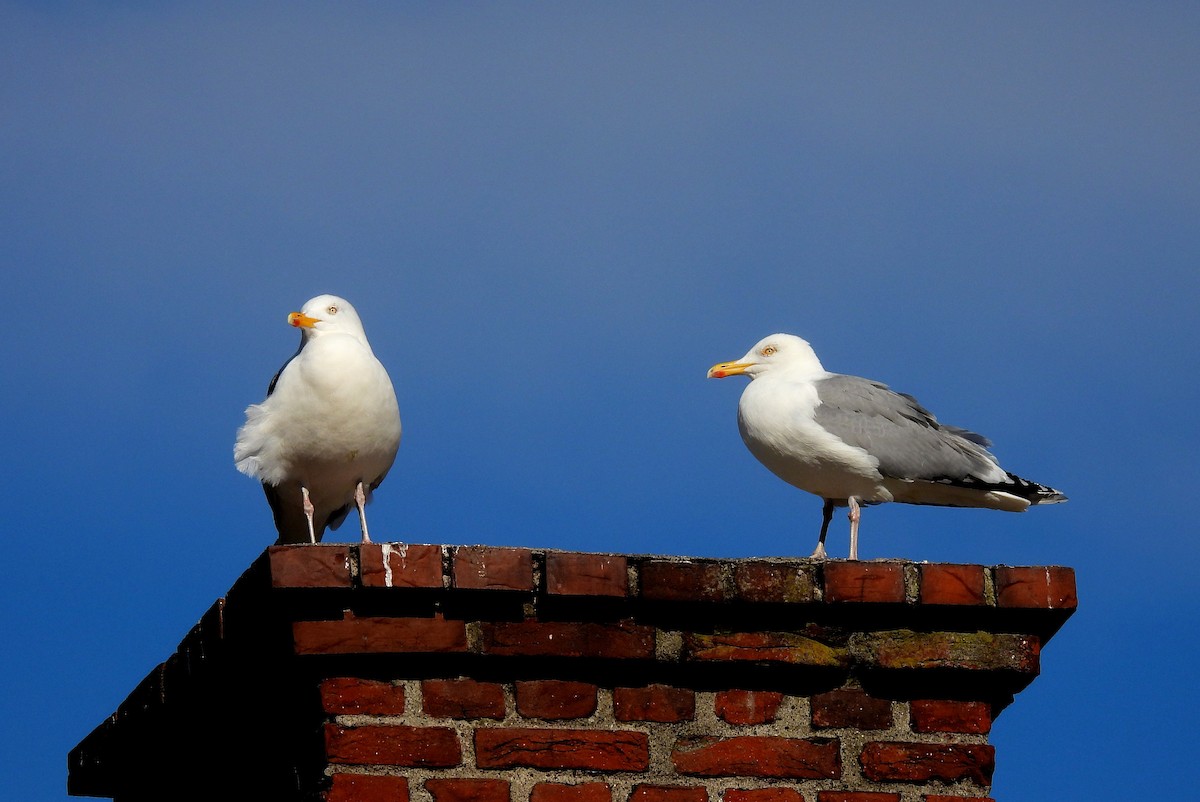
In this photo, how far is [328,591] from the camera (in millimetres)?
4449

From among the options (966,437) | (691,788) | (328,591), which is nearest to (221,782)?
(328,591)

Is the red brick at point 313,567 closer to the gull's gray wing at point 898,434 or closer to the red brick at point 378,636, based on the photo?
the red brick at point 378,636

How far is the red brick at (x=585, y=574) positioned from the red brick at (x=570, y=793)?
514 millimetres

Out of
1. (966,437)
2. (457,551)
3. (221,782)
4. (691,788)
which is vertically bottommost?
(691,788)

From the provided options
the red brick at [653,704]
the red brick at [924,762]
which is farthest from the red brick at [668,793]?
the red brick at [924,762]

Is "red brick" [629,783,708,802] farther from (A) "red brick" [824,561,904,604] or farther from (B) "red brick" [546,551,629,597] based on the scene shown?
(A) "red brick" [824,561,904,604]

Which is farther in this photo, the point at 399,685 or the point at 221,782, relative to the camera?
the point at 221,782

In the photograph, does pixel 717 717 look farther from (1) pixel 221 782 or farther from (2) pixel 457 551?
A: (1) pixel 221 782

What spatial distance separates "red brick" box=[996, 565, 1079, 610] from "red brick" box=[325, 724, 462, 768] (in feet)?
5.25

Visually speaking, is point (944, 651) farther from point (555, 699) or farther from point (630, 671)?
point (555, 699)

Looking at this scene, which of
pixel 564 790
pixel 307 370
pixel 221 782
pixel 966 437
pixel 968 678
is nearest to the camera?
pixel 564 790

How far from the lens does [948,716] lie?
470 centimetres

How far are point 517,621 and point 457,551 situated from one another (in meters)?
0.26

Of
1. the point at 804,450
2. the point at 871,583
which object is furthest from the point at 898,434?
the point at 871,583
